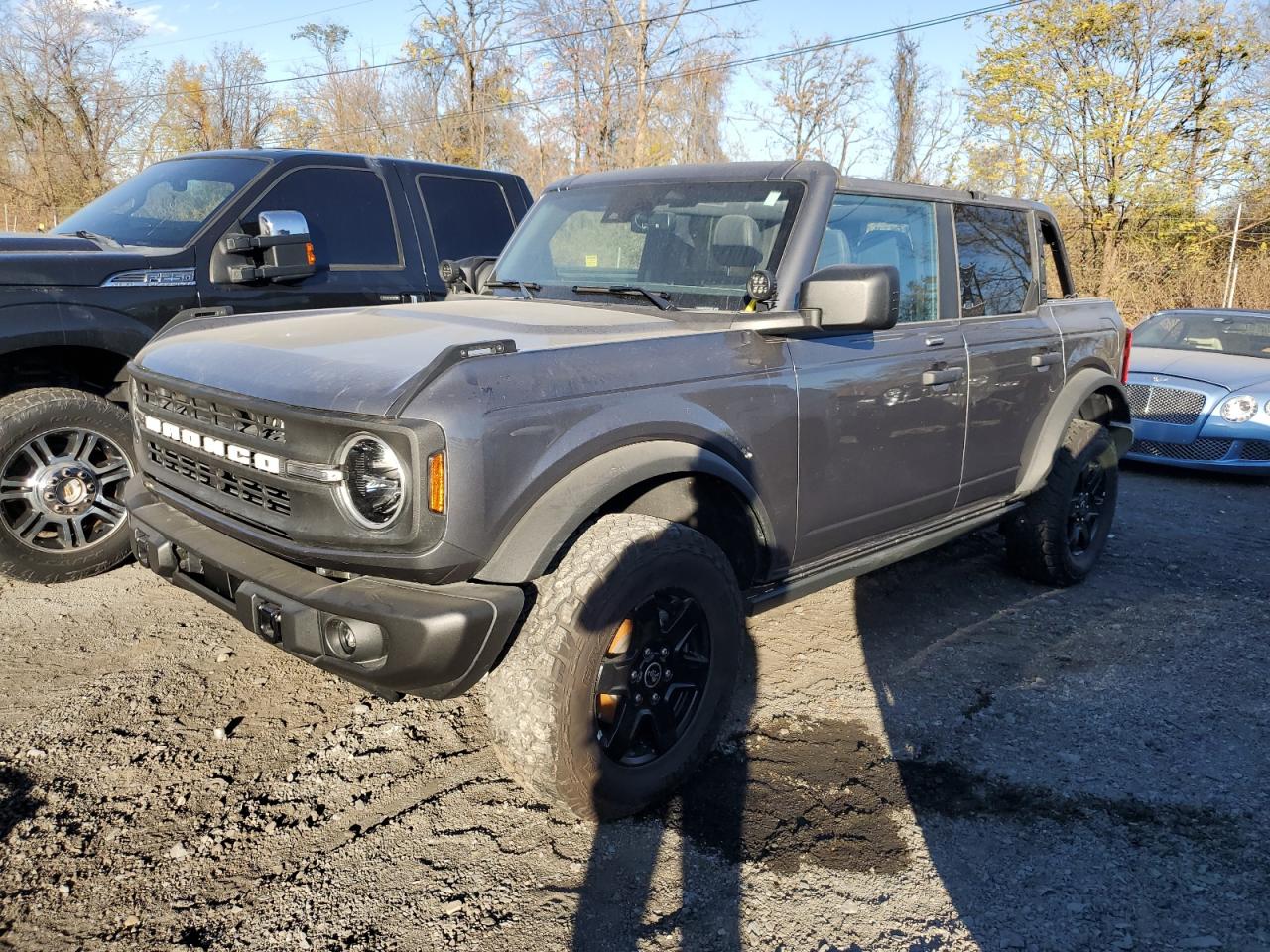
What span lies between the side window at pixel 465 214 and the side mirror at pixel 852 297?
3.26 meters

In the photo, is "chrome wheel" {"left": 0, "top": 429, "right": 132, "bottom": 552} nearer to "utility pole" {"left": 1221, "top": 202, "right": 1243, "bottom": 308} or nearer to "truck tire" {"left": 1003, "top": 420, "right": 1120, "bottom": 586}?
"truck tire" {"left": 1003, "top": 420, "right": 1120, "bottom": 586}

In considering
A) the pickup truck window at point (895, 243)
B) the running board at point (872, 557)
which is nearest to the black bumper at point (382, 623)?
the running board at point (872, 557)

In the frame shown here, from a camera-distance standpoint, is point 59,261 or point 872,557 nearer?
point 872,557

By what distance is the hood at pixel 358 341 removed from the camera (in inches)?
97.0

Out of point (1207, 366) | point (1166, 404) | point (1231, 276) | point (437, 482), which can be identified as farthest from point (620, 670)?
point (1231, 276)

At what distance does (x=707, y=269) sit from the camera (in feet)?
11.5

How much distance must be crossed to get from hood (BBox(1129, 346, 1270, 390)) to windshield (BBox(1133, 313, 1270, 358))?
197mm

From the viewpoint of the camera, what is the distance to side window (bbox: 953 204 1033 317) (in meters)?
4.35

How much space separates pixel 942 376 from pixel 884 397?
450 millimetres

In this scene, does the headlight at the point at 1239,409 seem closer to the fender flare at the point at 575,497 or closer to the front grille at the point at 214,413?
the fender flare at the point at 575,497

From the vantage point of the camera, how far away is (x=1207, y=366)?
8.72 m

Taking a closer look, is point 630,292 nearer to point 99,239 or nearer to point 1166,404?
point 99,239

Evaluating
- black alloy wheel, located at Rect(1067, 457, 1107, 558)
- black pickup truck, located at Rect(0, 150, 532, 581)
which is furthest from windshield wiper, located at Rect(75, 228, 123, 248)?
black alloy wheel, located at Rect(1067, 457, 1107, 558)

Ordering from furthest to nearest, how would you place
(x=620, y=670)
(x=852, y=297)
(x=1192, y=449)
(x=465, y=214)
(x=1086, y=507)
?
(x=1192, y=449)
(x=465, y=214)
(x=1086, y=507)
(x=852, y=297)
(x=620, y=670)
